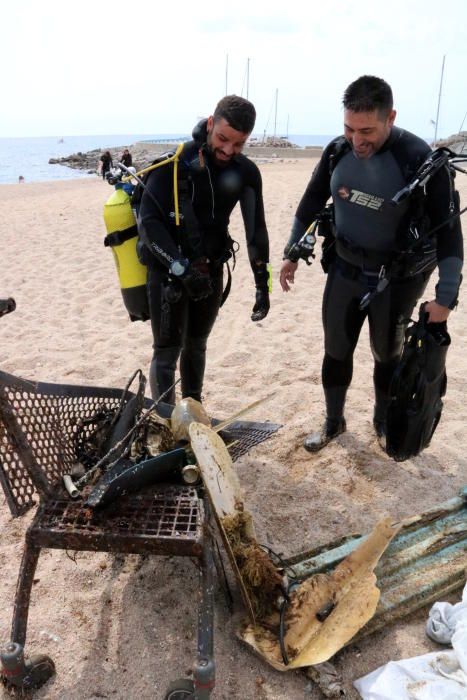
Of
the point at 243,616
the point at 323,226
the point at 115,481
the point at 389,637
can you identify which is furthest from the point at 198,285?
the point at 389,637

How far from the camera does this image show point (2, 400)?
6.15 ft

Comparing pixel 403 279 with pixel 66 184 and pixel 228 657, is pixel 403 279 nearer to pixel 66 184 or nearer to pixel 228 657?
pixel 228 657

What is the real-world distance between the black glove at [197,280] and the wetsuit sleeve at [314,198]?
0.65 m

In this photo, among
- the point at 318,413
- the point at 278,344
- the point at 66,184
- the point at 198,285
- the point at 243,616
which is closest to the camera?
the point at 243,616

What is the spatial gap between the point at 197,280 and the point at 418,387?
4.30 feet

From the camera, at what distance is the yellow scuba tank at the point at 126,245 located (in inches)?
129

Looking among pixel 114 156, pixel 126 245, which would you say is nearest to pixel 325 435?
pixel 126 245

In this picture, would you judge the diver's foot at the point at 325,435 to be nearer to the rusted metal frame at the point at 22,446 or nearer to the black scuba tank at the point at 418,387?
the black scuba tank at the point at 418,387

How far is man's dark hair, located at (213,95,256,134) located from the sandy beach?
1.99 m

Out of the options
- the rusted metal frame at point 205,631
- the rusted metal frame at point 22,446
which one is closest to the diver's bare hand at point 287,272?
the rusted metal frame at point 205,631

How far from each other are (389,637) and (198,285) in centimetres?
194

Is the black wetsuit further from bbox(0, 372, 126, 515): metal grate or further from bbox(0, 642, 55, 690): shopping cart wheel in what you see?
bbox(0, 642, 55, 690): shopping cart wheel

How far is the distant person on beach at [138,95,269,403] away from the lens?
3.02m

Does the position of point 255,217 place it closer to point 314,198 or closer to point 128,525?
point 314,198
